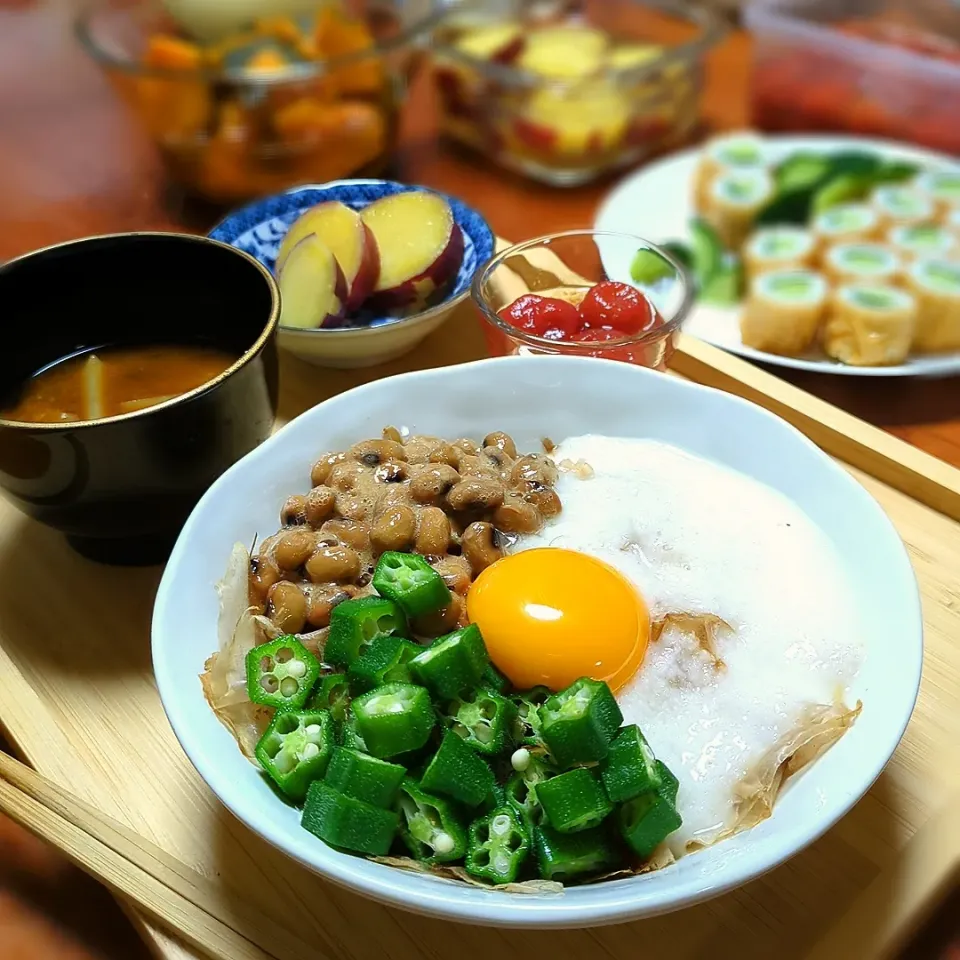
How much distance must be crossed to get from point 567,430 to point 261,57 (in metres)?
1.66

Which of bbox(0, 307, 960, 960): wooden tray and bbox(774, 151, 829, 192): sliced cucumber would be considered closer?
bbox(0, 307, 960, 960): wooden tray

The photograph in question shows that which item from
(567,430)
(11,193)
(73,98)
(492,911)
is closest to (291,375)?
(567,430)

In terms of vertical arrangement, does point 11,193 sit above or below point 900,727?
below

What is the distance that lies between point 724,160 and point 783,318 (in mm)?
866

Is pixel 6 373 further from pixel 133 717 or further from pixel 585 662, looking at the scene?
pixel 585 662

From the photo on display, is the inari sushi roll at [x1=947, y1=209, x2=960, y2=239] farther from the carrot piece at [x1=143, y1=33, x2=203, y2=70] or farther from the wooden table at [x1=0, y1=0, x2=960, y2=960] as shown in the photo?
the carrot piece at [x1=143, y1=33, x2=203, y2=70]

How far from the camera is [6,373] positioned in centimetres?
156

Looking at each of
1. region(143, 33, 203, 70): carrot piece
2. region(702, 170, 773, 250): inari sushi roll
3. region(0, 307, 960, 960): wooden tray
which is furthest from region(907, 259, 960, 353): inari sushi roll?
region(143, 33, 203, 70): carrot piece

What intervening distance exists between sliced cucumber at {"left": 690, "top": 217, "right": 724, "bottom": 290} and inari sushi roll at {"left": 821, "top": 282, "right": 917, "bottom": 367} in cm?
42

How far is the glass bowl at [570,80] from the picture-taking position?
2.83 m

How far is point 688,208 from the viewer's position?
116 inches

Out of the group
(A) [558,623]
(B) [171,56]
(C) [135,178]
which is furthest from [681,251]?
(A) [558,623]

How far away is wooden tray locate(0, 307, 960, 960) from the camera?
114 centimetres

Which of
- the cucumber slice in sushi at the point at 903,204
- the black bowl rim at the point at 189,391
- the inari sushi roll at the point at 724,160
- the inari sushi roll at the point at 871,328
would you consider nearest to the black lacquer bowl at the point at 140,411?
the black bowl rim at the point at 189,391
